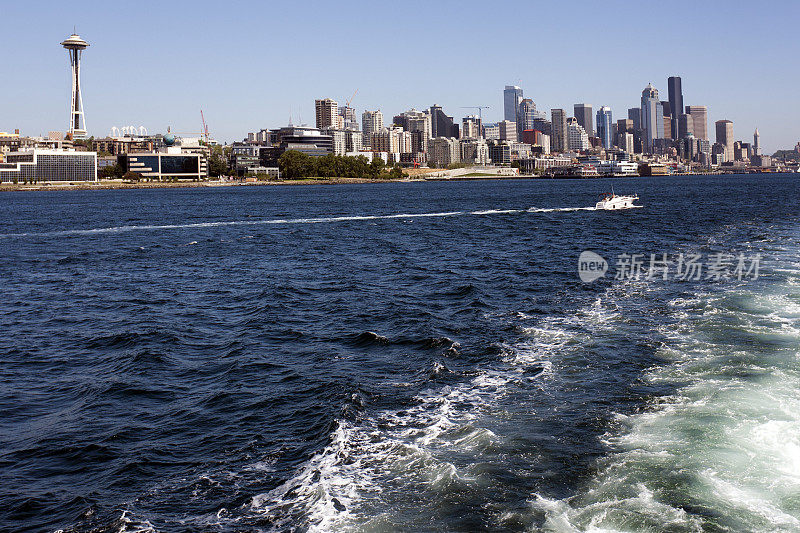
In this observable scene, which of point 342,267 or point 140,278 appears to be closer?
point 140,278

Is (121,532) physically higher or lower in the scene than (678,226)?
lower

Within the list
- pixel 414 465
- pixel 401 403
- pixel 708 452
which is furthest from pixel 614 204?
pixel 414 465

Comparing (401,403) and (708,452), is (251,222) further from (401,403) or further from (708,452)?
(708,452)

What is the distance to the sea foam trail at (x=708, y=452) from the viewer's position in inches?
504

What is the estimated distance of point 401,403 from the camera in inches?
766

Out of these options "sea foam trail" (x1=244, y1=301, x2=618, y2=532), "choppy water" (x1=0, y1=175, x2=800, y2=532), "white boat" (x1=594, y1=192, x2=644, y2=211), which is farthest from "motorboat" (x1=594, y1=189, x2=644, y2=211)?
"sea foam trail" (x1=244, y1=301, x2=618, y2=532)

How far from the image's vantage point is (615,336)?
25.9 metres

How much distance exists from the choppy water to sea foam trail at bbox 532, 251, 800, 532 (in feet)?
0.20

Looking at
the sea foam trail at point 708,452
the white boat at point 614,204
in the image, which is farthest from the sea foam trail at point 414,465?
the white boat at point 614,204

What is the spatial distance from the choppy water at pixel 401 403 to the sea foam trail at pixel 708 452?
0.06 metres

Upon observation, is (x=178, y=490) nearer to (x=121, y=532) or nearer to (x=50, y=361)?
(x=121, y=532)

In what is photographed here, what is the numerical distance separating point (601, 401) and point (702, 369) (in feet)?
15.1

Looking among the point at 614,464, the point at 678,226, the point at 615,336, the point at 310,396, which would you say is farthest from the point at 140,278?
the point at 678,226

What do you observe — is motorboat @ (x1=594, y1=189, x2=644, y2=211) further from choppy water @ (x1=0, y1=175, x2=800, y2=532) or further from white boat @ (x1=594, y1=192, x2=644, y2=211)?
choppy water @ (x1=0, y1=175, x2=800, y2=532)
